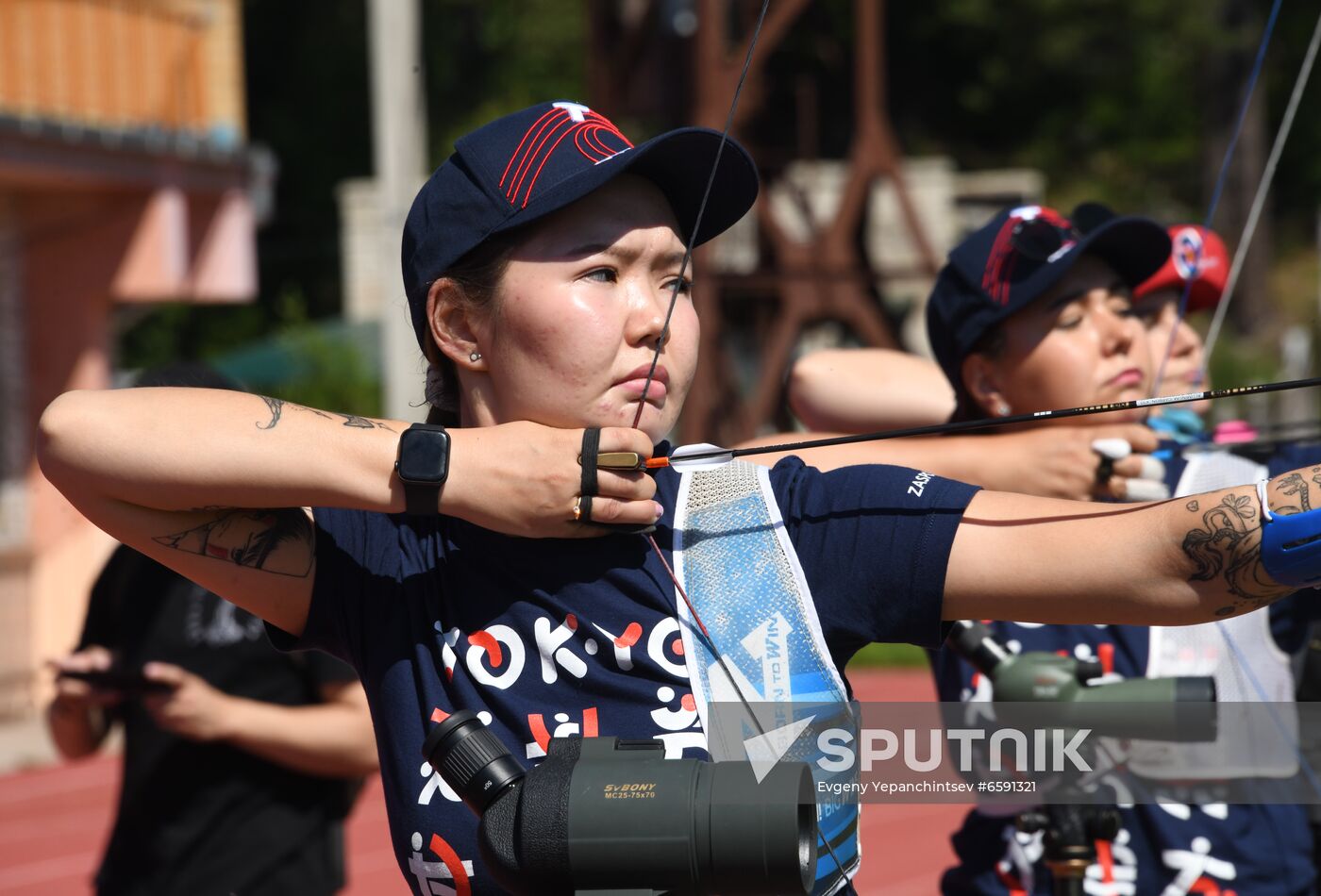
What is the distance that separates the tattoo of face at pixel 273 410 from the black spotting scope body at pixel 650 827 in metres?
0.56

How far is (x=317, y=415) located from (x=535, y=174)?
15.7 inches

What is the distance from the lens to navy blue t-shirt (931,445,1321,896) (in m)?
2.57

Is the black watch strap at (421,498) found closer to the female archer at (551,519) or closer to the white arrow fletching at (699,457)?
the female archer at (551,519)

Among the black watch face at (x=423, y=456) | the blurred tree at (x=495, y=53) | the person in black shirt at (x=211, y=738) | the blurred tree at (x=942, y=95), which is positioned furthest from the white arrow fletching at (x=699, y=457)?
the blurred tree at (x=495, y=53)

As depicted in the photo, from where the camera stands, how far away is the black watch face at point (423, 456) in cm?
183

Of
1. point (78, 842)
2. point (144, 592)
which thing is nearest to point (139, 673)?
point (144, 592)

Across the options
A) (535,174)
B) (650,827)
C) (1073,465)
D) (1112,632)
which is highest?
(535,174)

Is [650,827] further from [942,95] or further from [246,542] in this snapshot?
[942,95]

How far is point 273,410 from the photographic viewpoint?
6.36 ft

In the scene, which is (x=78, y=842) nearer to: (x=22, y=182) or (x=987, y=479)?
(x=22, y=182)

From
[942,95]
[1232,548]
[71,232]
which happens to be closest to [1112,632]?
[1232,548]

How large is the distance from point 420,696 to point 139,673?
5.51ft

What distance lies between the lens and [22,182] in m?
10.1

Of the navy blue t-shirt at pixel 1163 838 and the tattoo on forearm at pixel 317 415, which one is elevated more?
the tattoo on forearm at pixel 317 415
